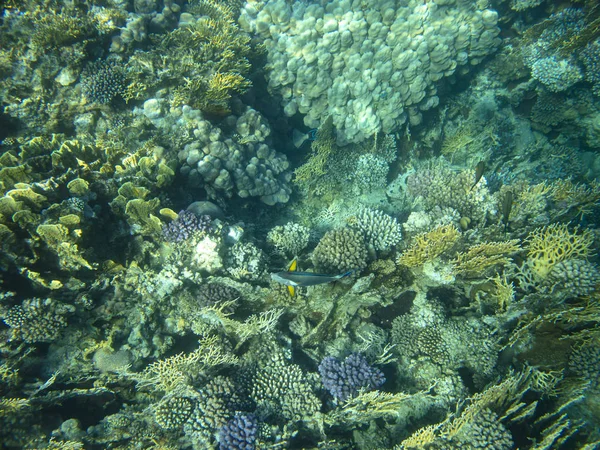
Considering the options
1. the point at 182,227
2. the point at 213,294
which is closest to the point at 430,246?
the point at 213,294

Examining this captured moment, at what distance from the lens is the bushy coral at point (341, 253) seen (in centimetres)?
420

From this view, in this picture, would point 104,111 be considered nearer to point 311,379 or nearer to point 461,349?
point 311,379

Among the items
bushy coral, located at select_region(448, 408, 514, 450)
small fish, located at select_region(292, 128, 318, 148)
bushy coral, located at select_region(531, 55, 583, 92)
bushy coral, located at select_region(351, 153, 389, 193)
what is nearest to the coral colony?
bushy coral, located at select_region(448, 408, 514, 450)

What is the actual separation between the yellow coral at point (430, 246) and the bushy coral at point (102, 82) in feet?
18.0

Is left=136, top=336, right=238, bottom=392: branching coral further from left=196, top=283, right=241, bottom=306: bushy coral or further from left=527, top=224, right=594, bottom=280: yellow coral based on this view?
left=527, top=224, right=594, bottom=280: yellow coral

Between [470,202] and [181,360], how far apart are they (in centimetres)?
513

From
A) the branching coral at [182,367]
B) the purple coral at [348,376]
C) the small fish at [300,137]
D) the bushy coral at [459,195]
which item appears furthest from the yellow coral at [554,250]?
the small fish at [300,137]

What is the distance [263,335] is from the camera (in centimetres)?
423

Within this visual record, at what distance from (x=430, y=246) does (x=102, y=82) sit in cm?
598

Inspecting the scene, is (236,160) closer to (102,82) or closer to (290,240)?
(290,240)

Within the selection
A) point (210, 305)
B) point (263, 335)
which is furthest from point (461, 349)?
point (210, 305)

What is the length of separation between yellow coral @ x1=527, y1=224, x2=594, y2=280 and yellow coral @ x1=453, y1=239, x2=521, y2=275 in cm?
32

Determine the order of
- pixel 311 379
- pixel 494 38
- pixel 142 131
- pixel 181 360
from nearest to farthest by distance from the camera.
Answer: pixel 181 360
pixel 311 379
pixel 142 131
pixel 494 38

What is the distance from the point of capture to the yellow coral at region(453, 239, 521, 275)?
4.11 metres
